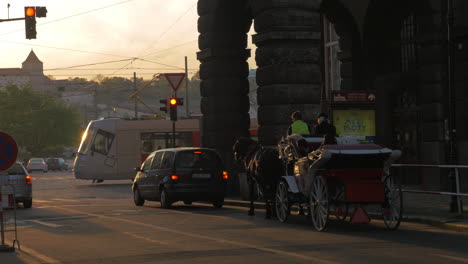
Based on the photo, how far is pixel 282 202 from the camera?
62.4 ft

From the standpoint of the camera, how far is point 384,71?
30.8m

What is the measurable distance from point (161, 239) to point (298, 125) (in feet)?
18.0

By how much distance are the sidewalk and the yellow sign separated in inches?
71.0

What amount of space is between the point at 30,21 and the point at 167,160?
26.3ft

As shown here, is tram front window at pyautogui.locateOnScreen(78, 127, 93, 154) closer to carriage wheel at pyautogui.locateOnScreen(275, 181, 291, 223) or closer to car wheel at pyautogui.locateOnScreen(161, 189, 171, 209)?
car wheel at pyautogui.locateOnScreen(161, 189, 171, 209)

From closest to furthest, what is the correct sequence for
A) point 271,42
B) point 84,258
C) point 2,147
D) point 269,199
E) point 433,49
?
point 84,258
point 2,147
point 269,199
point 271,42
point 433,49

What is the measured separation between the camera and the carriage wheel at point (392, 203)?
1680 cm

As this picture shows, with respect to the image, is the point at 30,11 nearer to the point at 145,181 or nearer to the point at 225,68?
the point at 225,68

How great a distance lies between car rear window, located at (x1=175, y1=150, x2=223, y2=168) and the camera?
25.6m

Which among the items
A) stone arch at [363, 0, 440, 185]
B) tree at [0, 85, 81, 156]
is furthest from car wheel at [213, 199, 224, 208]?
tree at [0, 85, 81, 156]

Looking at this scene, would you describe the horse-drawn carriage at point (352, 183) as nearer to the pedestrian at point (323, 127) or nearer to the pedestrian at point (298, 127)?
the pedestrian at point (323, 127)

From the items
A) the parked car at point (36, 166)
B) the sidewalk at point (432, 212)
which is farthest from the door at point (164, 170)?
the parked car at point (36, 166)

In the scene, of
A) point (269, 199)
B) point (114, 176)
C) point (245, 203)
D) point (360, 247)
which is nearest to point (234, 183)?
point (245, 203)

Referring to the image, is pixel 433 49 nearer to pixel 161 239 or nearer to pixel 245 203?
pixel 245 203
